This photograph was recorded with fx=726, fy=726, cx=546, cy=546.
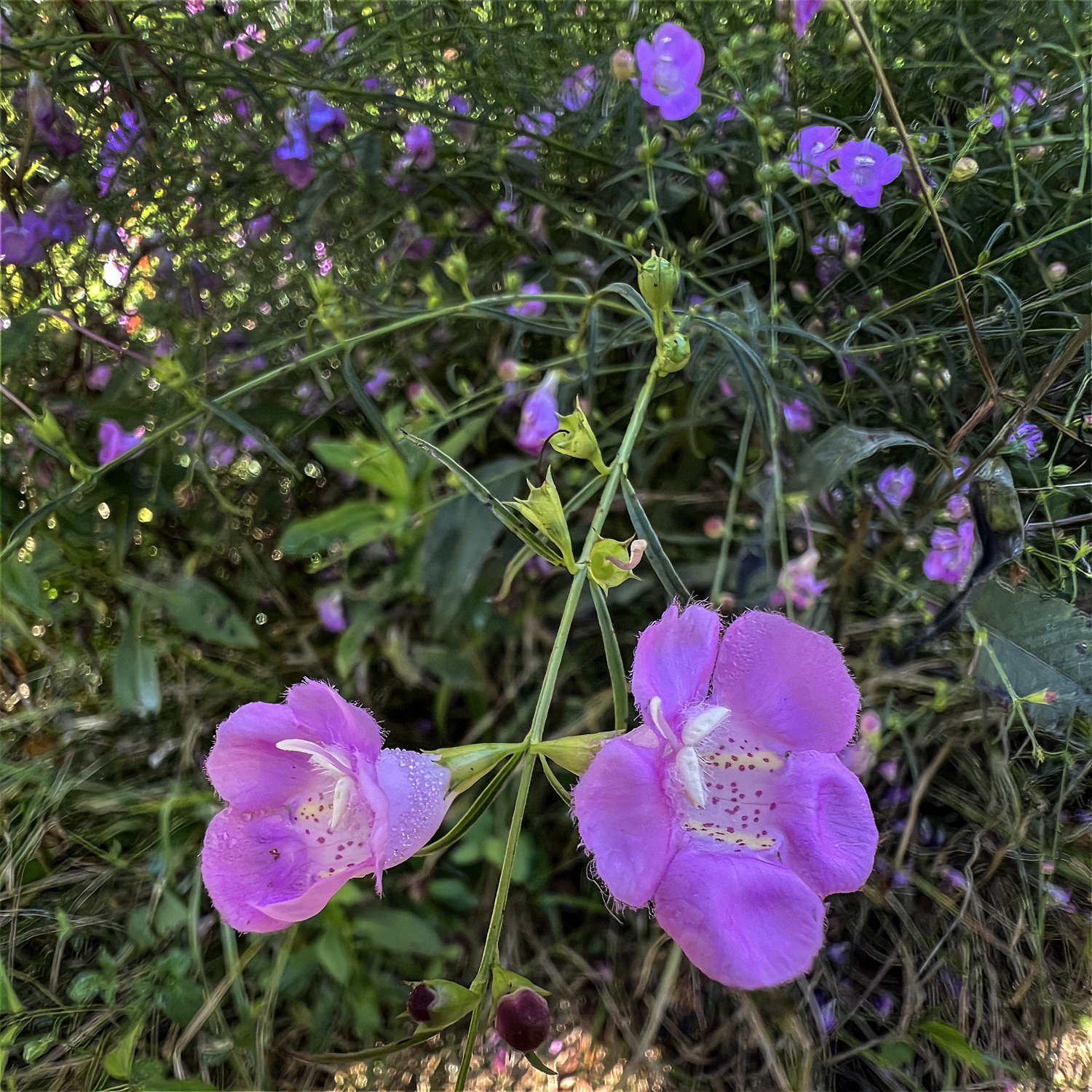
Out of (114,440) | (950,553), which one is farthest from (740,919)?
(114,440)

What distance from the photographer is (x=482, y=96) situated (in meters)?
0.87

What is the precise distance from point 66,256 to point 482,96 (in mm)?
573

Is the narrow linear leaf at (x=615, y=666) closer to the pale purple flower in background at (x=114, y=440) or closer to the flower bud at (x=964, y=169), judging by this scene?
the flower bud at (x=964, y=169)

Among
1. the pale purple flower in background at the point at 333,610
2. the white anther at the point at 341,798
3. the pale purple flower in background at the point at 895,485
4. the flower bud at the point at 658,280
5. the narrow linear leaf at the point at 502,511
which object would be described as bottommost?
the pale purple flower in background at the point at 333,610

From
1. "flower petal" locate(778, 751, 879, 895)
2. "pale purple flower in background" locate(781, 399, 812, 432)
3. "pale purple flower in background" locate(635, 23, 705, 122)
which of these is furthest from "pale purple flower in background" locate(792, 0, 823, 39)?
"flower petal" locate(778, 751, 879, 895)

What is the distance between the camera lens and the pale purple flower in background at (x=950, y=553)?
27.6 inches

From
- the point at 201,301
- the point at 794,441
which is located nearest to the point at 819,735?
the point at 794,441

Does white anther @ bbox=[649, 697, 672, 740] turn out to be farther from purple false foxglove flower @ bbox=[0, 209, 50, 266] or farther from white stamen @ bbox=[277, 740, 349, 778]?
purple false foxglove flower @ bbox=[0, 209, 50, 266]

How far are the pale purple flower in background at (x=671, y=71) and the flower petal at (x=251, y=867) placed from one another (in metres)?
0.71

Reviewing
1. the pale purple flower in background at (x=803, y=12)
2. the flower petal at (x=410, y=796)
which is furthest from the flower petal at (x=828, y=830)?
the pale purple flower in background at (x=803, y=12)

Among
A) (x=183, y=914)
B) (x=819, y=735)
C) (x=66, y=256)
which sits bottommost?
(x=183, y=914)

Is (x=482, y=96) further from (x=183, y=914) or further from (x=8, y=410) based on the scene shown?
(x=183, y=914)

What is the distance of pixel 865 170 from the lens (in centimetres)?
65

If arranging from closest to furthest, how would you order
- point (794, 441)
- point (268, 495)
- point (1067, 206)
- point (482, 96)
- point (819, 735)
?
1. point (819, 735)
2. point (1067, 206)
3. point (794, 441)
4. point (482, 96)
5. point (268, 495)
